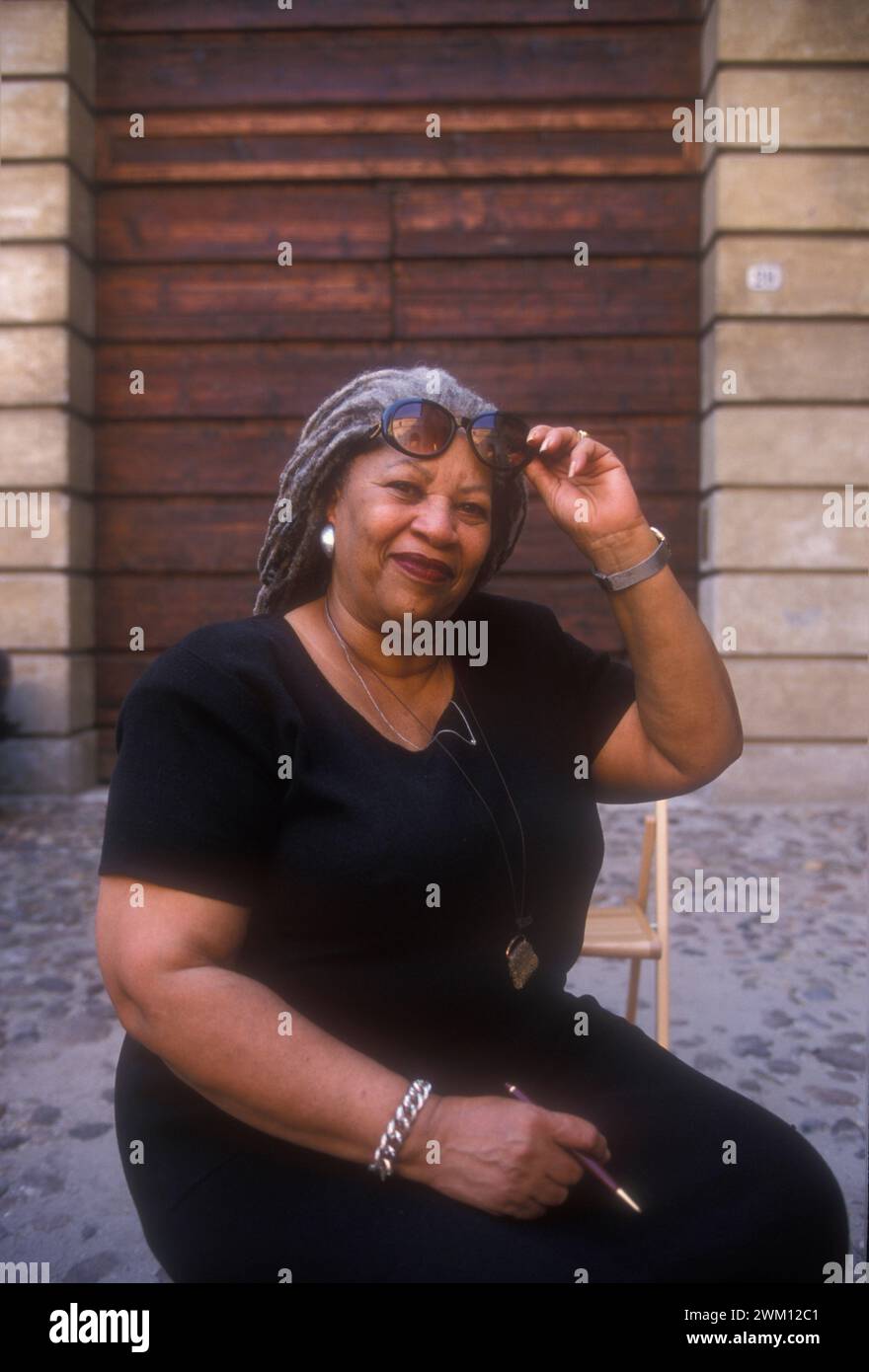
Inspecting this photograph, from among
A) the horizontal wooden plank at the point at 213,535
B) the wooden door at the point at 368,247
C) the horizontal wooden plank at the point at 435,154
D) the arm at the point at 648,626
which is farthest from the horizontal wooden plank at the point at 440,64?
the arm at the point at 648,626

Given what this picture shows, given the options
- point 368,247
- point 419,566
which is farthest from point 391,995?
point 368,247

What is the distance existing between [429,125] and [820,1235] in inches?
252

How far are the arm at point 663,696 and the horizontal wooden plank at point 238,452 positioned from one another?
485 centimetres

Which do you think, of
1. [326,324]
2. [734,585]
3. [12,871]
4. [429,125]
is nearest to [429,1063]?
[12,871]

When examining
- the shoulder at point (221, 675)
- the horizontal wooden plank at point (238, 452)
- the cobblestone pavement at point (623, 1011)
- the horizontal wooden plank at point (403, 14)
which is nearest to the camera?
the shoulder at point (221, 675)

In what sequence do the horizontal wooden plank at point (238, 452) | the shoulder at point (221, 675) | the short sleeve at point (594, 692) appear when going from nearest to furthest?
1. the shoulder at point (221, 675)
2. the short sleeve at point (594, 692)
3. the horizontal wooden plank at point (238, 452)

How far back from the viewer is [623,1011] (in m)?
3.40

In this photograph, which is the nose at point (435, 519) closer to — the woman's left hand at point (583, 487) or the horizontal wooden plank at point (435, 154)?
the woman's left hand at point (583, 487)

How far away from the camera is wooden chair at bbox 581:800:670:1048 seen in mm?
2639

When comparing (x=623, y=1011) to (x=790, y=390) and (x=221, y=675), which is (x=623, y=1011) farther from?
(x=790, y=390)

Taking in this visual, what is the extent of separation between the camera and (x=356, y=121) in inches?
246

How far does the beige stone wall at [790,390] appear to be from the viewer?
19.3 feet

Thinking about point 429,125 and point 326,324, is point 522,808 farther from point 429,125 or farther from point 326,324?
point 429,125

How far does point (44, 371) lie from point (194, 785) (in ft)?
18.2
